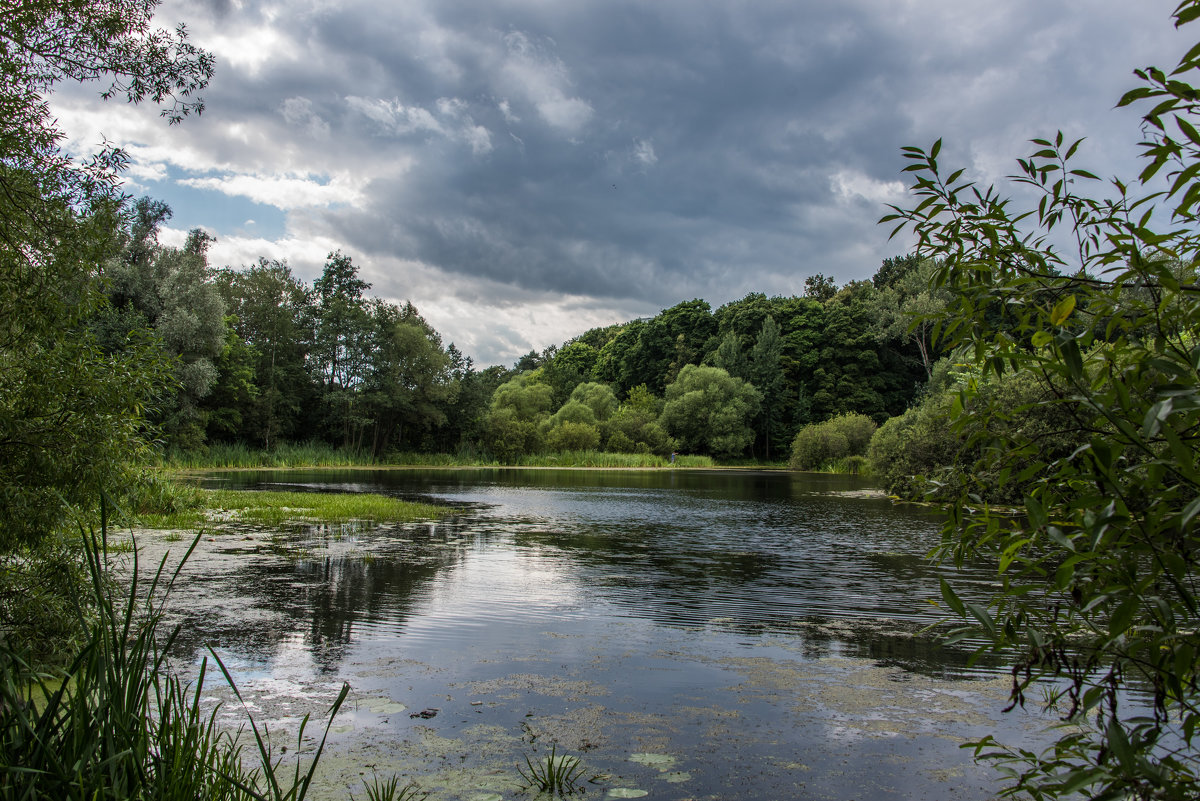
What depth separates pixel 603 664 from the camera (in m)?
6.45

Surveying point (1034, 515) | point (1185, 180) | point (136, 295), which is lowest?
point (1034, 515)

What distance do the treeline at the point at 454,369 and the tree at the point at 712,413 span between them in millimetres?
156

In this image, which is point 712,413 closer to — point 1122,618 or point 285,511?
point 285,511

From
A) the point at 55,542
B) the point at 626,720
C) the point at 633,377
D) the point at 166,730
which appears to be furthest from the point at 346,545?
the point at 633,377

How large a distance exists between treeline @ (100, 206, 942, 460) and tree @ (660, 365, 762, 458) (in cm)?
16

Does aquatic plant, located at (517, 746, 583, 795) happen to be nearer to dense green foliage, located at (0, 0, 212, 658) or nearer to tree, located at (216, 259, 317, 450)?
dense green foliage, located at (0, 0, 212, 658)

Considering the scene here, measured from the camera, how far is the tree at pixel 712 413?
237 ft

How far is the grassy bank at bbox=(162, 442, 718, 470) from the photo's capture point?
39344 mm

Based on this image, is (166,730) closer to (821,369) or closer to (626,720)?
(626,720)

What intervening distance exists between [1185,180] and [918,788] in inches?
144

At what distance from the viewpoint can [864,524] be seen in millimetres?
19109

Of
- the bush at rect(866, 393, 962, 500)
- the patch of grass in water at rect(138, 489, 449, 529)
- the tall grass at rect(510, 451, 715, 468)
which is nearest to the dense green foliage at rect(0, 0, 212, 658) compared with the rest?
the patch of grass in water at rect(138, 489, 449, 529)

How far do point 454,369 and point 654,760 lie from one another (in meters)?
56.2

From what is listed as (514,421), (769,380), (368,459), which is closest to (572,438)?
(514,421)
